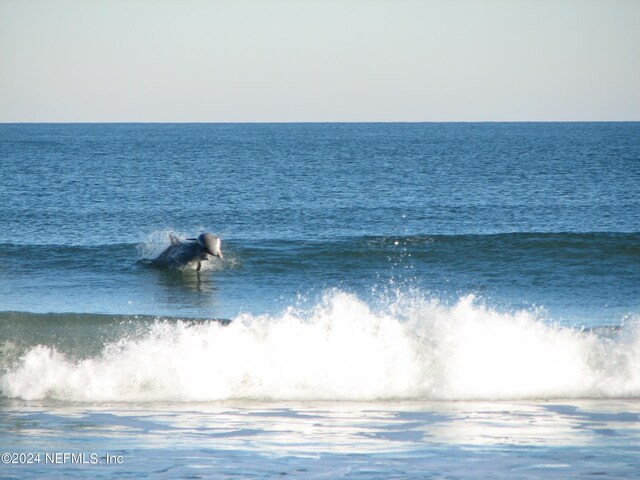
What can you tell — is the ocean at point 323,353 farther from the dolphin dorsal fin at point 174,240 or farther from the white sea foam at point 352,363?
the dolphin dorsal fin at point 174,240

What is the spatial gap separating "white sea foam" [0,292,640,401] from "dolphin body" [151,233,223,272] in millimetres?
7868

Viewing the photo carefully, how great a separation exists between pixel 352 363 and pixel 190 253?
9969 mm

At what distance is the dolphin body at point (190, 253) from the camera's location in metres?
20.1

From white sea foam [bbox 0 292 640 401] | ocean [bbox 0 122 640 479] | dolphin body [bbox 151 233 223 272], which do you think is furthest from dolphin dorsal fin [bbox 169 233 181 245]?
white sea foam [bbox 0 292 640 401]

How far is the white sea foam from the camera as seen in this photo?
1074cm

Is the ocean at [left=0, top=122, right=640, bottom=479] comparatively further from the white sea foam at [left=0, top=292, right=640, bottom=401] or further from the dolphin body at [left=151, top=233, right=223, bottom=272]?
the dolphin body at [left=151, top=233, right=223, bottom=272]

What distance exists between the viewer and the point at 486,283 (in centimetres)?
1972

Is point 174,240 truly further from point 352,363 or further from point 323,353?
point 352,363

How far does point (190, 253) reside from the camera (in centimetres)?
2056

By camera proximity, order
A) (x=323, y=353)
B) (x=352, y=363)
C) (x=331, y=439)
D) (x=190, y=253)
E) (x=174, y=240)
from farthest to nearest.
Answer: (x=174, y=240), (x=190, y=253), (x=323, y=353), (x=352, y=363), (x=331, y=439)

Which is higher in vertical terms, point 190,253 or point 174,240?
point 174,240

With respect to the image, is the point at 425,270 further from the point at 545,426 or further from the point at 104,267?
the point at 545,426

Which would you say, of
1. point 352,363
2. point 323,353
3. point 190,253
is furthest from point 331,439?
point 190,253

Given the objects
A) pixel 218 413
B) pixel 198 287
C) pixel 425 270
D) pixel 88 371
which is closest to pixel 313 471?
pixel 218 413
